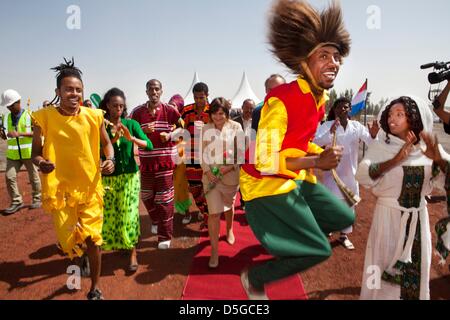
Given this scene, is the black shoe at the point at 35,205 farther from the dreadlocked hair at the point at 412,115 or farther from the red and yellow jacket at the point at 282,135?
the dreadlocked hair at the point at 412,115

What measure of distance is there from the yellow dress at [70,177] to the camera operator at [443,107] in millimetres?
3991

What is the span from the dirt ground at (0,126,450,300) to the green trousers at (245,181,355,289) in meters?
1.20

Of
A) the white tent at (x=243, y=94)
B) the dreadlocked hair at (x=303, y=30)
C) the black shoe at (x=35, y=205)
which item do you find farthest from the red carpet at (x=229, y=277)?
the white tent at (x=243, y=94)

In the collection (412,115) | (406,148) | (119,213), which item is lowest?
(119,213)

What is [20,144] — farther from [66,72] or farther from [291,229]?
[291,229]

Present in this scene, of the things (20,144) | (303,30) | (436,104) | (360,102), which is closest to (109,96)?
(303,30)

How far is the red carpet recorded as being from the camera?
9.63 feet

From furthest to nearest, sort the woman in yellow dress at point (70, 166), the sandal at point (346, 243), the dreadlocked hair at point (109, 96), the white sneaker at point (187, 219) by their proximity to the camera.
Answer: the white sneaker at point (187, 219) → the sandal at point (346, 243) → the dreadlocked hair at point (109, 96) → the woman in yellow dress at point (70, 166)

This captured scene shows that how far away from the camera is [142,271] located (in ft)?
11.4

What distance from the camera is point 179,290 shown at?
10.1 feet

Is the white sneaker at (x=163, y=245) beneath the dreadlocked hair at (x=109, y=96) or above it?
beneath

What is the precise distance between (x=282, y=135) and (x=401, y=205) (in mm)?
1287

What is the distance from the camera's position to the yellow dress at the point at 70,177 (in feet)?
8.68

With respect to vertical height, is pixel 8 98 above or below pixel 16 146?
above
